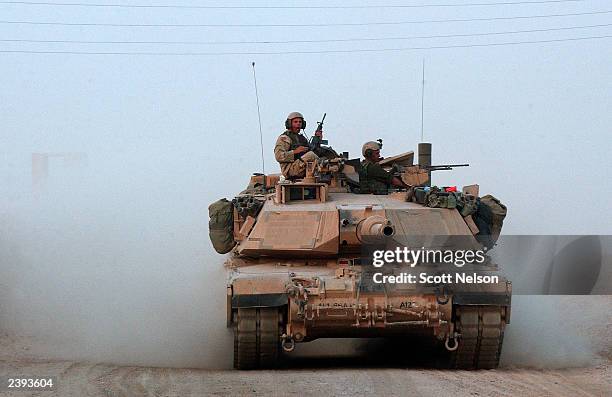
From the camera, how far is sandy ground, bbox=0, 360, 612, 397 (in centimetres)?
1095

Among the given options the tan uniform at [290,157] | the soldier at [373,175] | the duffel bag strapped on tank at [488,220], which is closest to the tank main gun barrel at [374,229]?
the duffel bag strapped on tank at [488,220]

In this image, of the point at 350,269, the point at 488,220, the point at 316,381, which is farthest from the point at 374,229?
the point at 316,381

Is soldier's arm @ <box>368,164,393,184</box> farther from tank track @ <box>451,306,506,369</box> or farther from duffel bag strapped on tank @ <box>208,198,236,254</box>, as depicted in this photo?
tank track @ <box>451,306,506,369</box>

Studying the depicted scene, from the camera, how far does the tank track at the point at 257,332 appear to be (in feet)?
42.7

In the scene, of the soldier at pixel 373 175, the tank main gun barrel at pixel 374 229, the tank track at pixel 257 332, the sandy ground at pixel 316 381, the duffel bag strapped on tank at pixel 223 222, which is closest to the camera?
the sandy ground at pixel 316 381

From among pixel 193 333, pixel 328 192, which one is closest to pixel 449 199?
pixel 328 192

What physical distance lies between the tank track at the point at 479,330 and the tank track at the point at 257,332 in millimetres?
2123

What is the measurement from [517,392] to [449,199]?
13.9 ft

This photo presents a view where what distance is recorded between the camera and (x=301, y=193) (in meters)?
15.1

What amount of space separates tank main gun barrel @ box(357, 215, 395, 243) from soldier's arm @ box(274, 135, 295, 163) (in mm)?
2289

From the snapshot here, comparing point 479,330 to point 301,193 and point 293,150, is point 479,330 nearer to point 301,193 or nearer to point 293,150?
point 301,193

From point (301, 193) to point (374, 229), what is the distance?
1.67 m

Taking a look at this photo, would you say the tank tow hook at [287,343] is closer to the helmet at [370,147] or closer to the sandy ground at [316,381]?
the sandy ground at [316,381]

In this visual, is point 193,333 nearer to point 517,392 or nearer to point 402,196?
point 402,196
